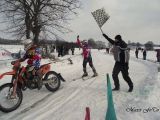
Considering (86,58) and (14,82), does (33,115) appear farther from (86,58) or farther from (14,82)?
(86,58)

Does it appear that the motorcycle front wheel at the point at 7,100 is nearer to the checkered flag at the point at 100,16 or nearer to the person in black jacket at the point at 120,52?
the person in black jacket at the point at 120,52

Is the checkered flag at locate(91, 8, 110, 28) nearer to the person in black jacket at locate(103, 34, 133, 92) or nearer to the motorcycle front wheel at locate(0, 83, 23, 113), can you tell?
the person in black jacket at locate(103, 34, 133, 92)

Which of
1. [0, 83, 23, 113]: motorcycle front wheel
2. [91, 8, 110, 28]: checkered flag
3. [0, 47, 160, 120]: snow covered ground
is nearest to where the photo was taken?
[0, 47, 160, 120]: snow covered ground

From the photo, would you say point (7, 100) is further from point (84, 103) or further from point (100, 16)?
point (100, 16)

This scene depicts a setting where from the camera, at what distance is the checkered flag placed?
36.9ft

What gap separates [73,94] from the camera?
1036cm

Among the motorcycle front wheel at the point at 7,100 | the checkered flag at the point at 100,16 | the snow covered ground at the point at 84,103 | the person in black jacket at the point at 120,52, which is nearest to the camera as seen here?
the snow covered ground at the point at 84,103

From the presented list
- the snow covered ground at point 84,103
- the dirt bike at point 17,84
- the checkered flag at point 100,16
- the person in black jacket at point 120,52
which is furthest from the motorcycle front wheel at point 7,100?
the checkered flag at point 100,16

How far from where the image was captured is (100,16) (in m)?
11.3

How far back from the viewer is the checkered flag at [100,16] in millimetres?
11258

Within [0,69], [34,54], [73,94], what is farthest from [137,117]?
[0,69]

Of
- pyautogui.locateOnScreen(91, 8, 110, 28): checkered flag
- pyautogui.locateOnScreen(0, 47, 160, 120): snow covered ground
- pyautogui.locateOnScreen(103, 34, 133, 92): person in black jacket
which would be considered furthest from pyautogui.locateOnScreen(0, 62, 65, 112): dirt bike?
pyautogui.locateOnScreen(91, 8, 110, 28): checkered flag

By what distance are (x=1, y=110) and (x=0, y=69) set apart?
12388 mm

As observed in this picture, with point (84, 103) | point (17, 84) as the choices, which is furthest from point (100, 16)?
point (17, 84)
